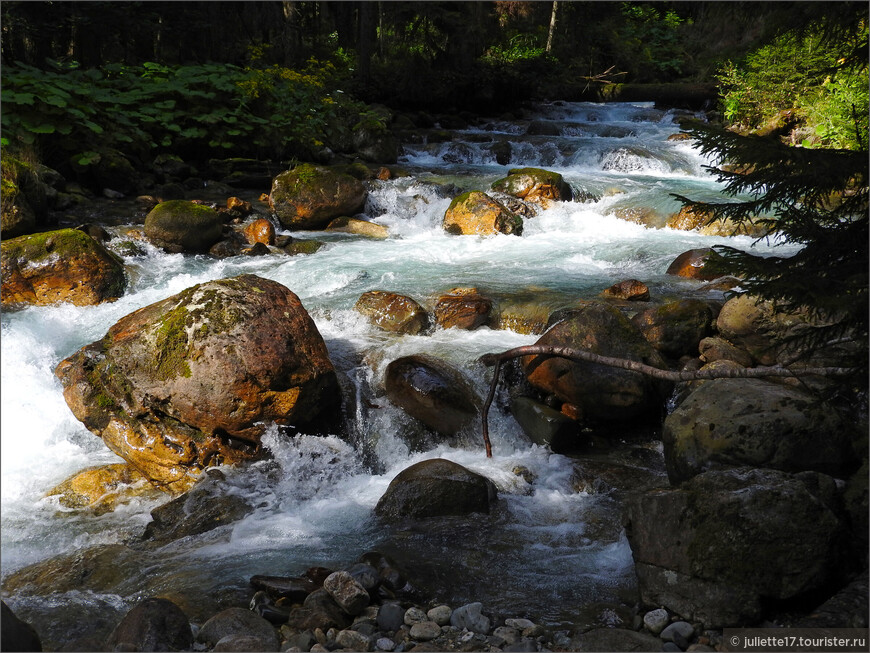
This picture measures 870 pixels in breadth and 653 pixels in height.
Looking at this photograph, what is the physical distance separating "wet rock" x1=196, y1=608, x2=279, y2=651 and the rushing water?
1.65ft

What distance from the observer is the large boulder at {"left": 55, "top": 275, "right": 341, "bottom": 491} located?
5.59 m

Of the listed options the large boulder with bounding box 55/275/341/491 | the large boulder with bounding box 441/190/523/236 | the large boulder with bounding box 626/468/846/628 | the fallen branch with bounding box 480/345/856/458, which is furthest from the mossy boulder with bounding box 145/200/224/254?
the large boulder with bounding box 626/468/846/628

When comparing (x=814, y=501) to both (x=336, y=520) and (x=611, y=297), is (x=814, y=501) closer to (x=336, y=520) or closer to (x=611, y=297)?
(x=336, y=520)

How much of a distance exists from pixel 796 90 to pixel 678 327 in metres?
11.3

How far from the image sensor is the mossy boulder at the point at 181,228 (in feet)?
32.9

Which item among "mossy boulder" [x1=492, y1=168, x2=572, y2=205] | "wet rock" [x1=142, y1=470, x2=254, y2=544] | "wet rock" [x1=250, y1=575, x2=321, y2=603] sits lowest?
"wet rock" [x1=142, y1=470, x2=254, y2=544]

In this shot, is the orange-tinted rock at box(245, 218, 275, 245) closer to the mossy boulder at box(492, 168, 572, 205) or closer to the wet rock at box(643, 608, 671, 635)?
the mossy boulder at box(492, 168, 572, 205)

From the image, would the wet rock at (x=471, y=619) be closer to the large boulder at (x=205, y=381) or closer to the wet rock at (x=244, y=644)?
the wet rock at (x=244, y=644)

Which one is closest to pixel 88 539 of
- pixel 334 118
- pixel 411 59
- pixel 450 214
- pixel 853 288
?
pixel 853 288

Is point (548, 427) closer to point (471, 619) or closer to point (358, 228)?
point (471, 619)

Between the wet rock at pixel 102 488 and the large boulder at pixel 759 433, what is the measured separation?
13.9ft

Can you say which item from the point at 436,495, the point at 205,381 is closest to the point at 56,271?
the point at 205,381

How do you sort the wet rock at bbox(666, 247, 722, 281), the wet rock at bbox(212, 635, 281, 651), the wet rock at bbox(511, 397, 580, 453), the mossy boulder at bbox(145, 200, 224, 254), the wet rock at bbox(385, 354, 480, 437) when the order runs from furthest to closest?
the mossy boulder at bbox(145, 200, 224, 254) → the wet rock at bbox(666, 247, 722, 281) → the wet rock at bbox(385, 354, 480, 437) → the wet rock at bbox(511, 397, 580, 453) → the wet rock at bbox(212, 635, 281, 651)

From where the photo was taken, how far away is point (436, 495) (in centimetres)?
506
